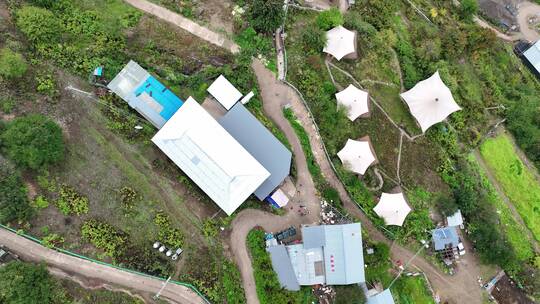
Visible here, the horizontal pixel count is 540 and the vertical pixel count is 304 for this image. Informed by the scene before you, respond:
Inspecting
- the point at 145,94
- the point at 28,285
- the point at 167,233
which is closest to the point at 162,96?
the point at 145,94

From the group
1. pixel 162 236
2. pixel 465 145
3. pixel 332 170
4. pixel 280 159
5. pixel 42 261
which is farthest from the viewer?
pixel 465 145

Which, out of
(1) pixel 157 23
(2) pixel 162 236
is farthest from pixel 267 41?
(2) pixel 162 236

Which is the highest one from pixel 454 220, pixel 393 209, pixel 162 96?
pixel 454 220

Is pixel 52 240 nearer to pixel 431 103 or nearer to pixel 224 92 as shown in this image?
pixel 224 92

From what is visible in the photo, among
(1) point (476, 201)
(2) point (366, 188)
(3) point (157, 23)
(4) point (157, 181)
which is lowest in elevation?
(4) point (157, 181)

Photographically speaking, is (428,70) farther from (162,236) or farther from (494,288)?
(162,236)

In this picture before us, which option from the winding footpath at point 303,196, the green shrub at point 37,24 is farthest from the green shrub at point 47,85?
the winding footpath at point 303,196
